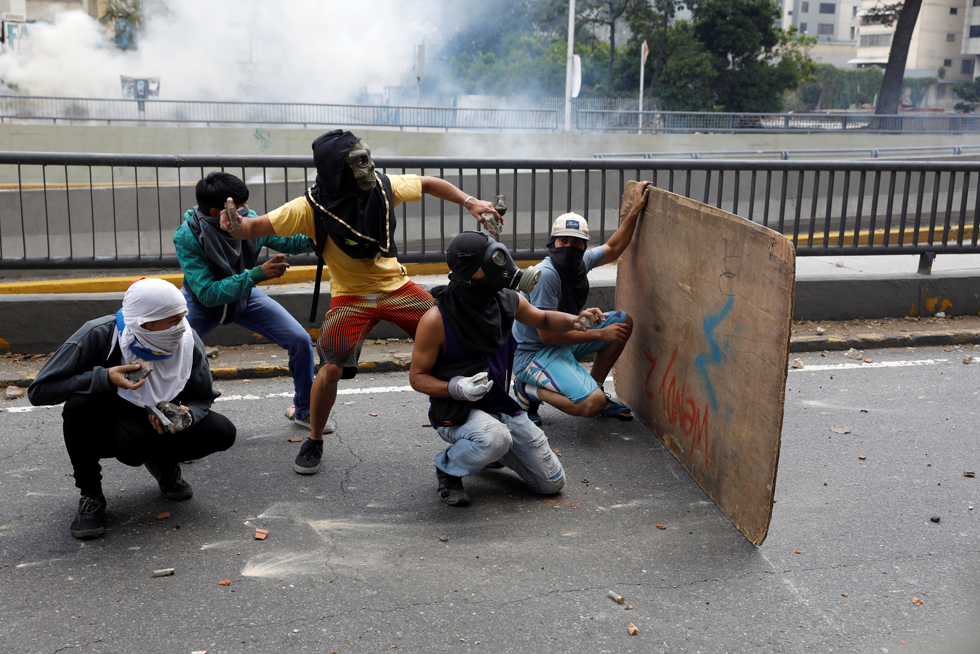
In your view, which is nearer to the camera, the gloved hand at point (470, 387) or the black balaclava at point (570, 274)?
the gloved hand at point (470, 387)

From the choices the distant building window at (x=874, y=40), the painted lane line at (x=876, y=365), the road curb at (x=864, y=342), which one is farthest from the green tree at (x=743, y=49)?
the distant building window at (x=874, y=40)

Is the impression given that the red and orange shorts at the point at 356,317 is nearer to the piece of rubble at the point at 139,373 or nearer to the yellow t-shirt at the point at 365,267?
the yellow t-shirt at the point at 365,267

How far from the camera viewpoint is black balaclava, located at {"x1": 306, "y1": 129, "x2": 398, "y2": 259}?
14.6 ft

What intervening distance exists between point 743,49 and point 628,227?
42.9m

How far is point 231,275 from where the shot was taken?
5.21m

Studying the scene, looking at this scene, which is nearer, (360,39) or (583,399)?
(583,399)

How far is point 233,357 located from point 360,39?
4036cm

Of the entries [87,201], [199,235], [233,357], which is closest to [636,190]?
[199,235]

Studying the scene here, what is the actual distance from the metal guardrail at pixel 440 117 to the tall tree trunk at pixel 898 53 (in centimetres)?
664

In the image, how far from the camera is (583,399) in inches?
209

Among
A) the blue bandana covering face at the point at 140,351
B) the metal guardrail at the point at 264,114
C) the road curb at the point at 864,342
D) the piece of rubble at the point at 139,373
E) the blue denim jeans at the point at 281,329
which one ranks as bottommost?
the road curb at the point at 864,342

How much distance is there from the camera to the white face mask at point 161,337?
12.9 feet

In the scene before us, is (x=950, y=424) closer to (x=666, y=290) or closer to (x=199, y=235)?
(x=666, y=290)

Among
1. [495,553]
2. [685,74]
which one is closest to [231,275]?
[495,553]
